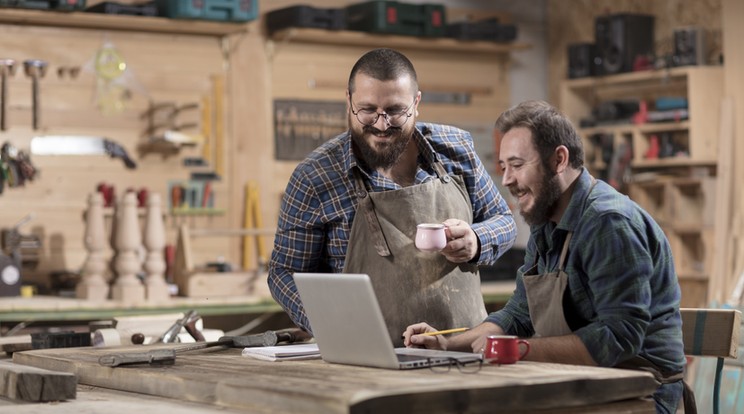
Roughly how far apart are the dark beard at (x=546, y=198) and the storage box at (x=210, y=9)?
4.10 metres

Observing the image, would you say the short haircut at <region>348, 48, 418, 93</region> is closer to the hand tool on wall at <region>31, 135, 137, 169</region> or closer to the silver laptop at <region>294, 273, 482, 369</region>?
the silver laptop at <region>294, 273, 482, 369</region>

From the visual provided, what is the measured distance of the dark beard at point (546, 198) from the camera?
2.88 m

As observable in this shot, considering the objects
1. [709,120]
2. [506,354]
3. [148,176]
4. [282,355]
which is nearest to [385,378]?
[506,354]

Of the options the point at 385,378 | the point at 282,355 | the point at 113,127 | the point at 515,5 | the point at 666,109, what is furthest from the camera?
the point at 515,5

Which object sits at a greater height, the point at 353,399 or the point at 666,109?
the point at 666,109

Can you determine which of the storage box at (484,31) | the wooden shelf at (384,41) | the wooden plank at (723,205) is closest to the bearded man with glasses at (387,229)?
the wooden plank at (723,205)

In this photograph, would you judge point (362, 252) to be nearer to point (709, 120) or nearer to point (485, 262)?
point (485, 262)

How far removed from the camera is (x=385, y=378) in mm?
2432

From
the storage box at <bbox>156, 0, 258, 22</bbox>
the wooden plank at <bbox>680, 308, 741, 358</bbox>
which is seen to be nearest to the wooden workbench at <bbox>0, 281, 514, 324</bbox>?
the storage box at <bbox>156, 0, 258, 22</bbox>

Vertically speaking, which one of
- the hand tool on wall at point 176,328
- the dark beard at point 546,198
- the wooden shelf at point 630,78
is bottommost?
the hand tool on wall at point 176,328

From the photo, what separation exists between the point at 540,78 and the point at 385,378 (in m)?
6.24

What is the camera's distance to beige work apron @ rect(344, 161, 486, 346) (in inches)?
138

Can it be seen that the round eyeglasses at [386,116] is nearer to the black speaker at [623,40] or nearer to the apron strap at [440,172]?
the apron strap at [440,172]

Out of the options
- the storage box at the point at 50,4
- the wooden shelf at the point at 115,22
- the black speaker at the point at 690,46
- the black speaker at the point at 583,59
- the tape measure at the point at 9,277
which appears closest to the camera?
the tape measure at the point at 9,277
